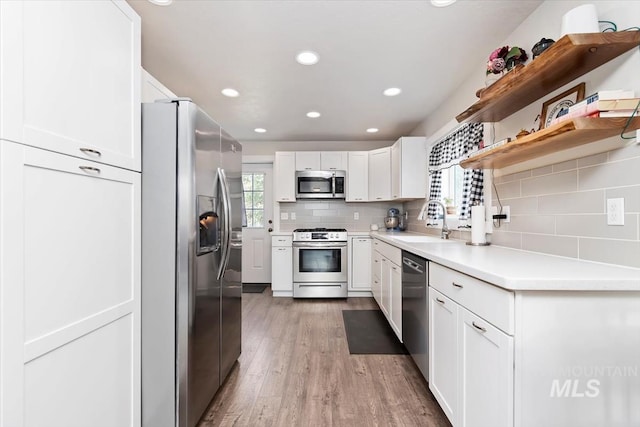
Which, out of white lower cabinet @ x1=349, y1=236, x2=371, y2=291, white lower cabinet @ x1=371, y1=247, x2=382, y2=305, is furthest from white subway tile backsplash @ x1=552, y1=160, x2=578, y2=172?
white lower cabinet @ x1=349, y1=236, x2=371, y2=291

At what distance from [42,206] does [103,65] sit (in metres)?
0.63

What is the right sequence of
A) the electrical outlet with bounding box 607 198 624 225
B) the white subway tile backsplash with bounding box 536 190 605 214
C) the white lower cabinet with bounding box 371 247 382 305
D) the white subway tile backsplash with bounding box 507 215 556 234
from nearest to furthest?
the electrical outlet with bounding box 607 198 624 225, the white subway tile backsplash with bounding box 536 190 605 214, the white subway tile backsplash with bounding box 507 215 556 234, the white lower cabinet with bounding box 371 247 382 305

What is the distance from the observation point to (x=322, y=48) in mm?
2199

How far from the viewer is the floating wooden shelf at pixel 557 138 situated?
115 cm

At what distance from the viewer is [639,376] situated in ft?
3.37

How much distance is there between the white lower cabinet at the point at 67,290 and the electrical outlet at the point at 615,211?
2.13 meters

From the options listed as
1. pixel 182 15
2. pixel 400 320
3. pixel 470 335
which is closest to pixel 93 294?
pixel 470 335

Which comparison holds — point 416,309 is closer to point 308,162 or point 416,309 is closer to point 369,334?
point 369,334

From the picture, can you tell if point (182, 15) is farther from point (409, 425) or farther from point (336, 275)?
point (336, 275)

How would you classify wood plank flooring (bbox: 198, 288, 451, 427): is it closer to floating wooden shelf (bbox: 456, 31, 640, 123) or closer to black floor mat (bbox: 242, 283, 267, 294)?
black floor mat (bbox: 242, 283, 267, 294)

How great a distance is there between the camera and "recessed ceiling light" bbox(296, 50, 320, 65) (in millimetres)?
2269

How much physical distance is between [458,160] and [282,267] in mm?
2746

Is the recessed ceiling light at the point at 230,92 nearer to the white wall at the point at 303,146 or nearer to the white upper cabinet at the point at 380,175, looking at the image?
the white wall at the point at 303,146

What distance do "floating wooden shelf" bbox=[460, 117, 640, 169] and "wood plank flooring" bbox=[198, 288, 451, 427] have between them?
1.55 meters
